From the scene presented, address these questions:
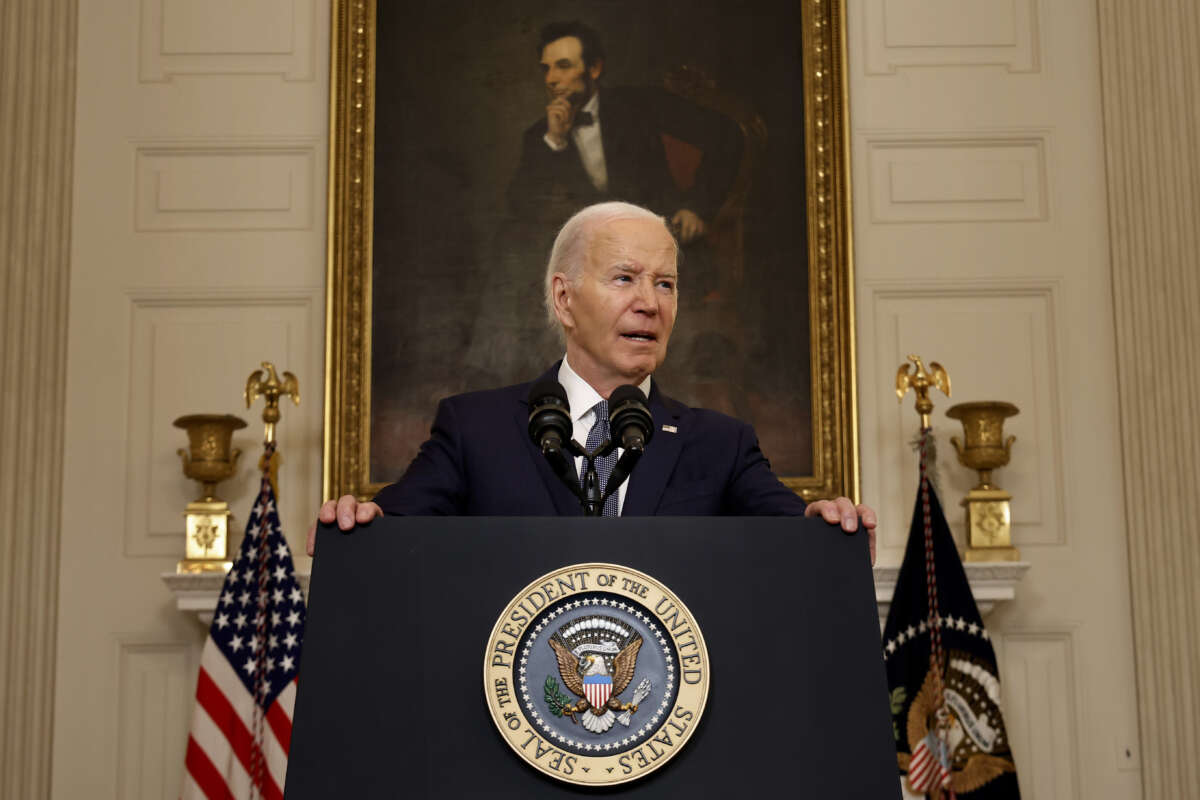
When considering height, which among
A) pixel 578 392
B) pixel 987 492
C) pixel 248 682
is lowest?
→ pixel 248 682

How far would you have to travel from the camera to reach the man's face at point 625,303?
9.02ft

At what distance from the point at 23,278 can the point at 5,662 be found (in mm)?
1554

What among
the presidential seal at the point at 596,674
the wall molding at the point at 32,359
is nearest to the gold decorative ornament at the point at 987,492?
the presidential seal at the point at 596,674

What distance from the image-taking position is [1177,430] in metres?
5.13

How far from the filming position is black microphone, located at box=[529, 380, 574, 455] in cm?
207

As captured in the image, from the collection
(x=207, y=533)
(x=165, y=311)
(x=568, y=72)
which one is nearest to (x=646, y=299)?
(x=207, y=533)

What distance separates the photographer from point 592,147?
18.0 feet

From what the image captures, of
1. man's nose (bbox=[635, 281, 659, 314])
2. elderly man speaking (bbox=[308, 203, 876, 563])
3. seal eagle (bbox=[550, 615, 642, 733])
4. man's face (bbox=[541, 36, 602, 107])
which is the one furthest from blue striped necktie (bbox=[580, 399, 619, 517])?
man's face (bbox=[541, 36, 602, 107])

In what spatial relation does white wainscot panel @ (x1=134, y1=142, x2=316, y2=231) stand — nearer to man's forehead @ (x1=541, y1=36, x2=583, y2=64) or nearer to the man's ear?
man's forehead @ (x1=541, y1=36, x2=583, y2=64)

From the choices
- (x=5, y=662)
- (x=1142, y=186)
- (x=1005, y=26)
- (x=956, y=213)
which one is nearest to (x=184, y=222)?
(x=5, y=662)

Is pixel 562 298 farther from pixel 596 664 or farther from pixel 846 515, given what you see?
pixel 596 664

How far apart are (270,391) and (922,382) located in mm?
2460

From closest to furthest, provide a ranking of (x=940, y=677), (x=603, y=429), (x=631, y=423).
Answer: (x=631, y=423)
(x=603, y=429)
(x=940, y=677)

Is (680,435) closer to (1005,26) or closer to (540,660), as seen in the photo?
(540,660)
